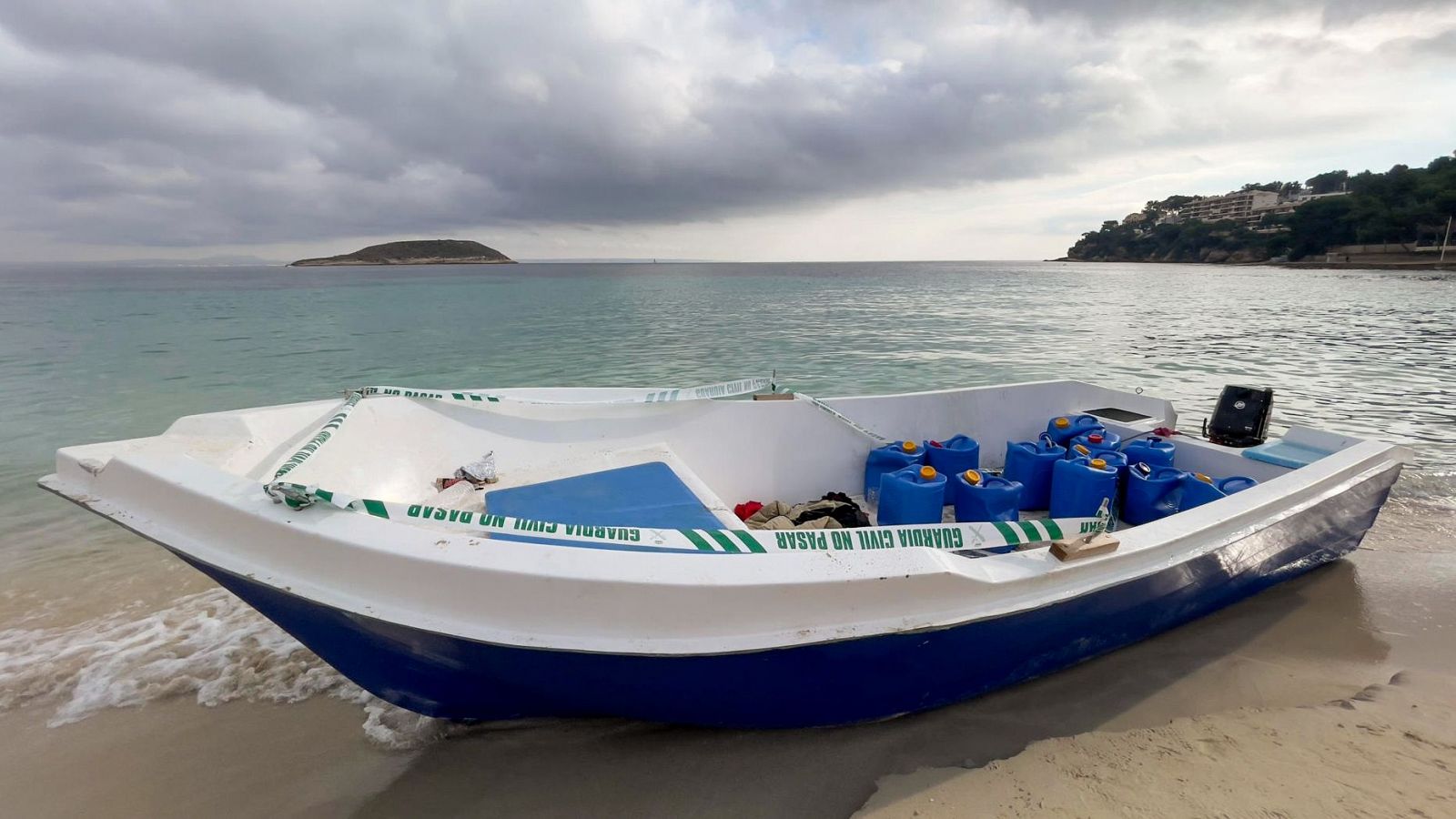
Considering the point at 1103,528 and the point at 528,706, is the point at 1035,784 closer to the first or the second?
the point at 1103,528

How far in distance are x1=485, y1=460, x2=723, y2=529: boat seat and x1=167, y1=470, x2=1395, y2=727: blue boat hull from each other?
872mm

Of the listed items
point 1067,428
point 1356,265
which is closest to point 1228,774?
point 1067,428

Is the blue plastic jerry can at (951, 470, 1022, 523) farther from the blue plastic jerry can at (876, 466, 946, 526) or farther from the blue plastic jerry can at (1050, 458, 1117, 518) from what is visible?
the blue plastic jerry can at (1050, 458, 1117, 518)

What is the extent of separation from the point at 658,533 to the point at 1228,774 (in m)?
2.29

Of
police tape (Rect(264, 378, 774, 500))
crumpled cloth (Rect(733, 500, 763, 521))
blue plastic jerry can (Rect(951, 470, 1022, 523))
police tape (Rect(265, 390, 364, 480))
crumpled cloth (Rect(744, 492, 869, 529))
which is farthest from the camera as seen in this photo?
crumpled cloth (Rect(733, 500, 763, 521))

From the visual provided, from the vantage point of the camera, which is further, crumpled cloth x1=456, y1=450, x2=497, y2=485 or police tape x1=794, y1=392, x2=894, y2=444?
police tape x1=794, y1=392, x2=894, y2=444

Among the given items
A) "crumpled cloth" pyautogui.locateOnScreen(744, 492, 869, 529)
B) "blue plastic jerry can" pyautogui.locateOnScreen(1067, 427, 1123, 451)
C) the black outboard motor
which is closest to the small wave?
"crumpled cloth" pyautogui.locateOnScreen(744, 492, 869, 529)

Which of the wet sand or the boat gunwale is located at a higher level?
the boat gunwale

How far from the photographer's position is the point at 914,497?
3258 mm

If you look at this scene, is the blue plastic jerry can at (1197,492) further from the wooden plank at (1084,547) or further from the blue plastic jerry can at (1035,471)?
the wooden plank at (1084,547)

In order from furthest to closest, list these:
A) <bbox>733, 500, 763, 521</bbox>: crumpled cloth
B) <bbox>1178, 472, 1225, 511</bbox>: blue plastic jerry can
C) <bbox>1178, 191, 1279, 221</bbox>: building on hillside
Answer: <bbox>1178, 191, 1279, 221</bbox>: building on hillside → <bbox>733, 500, 763, 521</bbox>: crumpled cloth → <bbox>1178, 472, 1225, 511</bbox>: blue plastic jerry can

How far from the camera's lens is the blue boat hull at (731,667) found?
1.97m

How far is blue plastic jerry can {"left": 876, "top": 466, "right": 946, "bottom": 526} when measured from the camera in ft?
10.7

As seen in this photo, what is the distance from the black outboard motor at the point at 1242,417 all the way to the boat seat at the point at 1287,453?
9 centimetres
